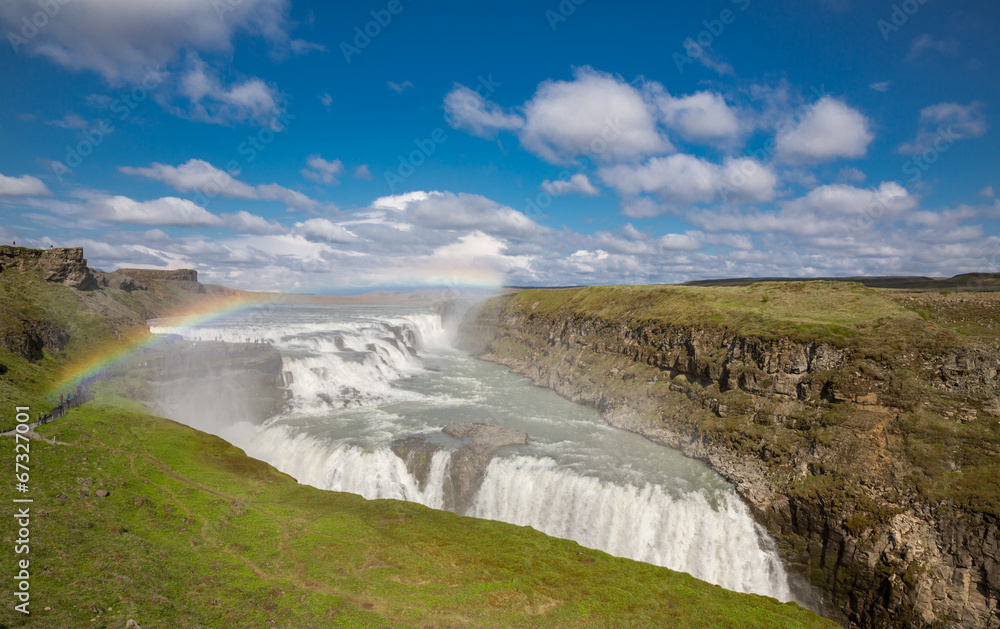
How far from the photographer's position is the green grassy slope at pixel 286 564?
1244 centimetres

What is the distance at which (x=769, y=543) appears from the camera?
2438 centimetres

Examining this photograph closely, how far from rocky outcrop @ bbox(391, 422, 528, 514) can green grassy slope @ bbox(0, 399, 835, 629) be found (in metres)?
6.75

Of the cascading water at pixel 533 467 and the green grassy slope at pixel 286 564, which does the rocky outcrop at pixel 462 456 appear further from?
the green grassy slope at pixel 286 564

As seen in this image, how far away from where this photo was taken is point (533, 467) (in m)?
29.6

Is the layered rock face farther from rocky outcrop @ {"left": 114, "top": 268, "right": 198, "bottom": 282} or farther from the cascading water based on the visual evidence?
rocky outcrop @ {"left": 114, "top": 268, "right": 198, "bottom": 282}

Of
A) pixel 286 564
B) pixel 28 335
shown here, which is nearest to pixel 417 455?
pixel 286 564

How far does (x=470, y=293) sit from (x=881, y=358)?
101026 mm

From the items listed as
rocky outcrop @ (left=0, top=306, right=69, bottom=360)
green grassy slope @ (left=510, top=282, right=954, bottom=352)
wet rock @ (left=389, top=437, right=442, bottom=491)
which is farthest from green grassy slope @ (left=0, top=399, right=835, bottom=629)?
green grassy slope @ (left=510, top=282, right=954, bottom=352)

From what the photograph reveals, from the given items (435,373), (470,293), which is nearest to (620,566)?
(435,373)

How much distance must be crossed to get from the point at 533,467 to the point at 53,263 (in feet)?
215

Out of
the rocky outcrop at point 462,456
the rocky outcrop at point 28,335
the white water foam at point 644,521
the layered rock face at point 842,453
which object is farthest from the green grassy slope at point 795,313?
the rocky outcrop at point 28,335

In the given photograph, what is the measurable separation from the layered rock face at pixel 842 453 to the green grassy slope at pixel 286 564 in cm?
711

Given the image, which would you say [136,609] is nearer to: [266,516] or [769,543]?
[266,516]

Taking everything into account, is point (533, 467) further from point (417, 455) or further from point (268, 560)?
point (268, 560)
